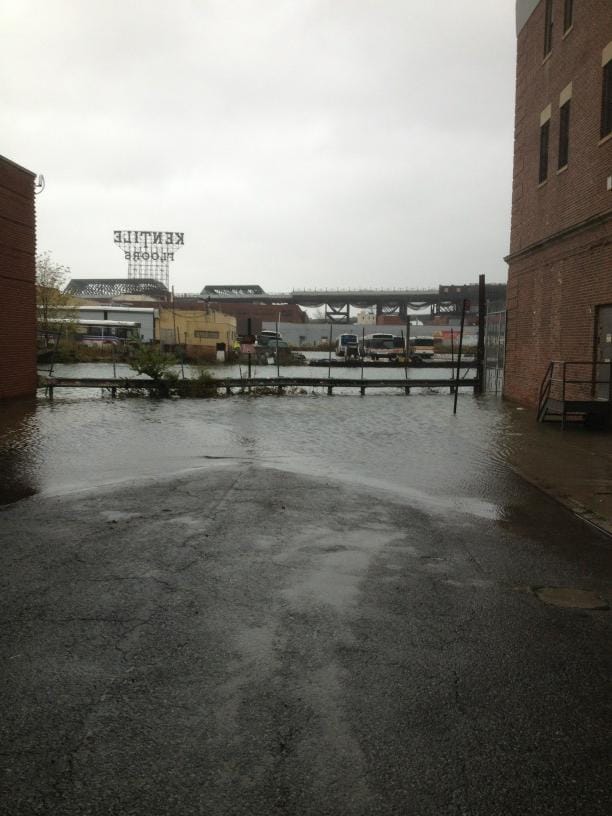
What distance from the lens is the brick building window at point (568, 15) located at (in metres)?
17.8

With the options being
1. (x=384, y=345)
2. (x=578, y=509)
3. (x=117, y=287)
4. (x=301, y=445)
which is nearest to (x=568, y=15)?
(x=301, y=445)

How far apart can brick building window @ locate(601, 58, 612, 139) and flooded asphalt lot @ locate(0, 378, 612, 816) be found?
10.4m

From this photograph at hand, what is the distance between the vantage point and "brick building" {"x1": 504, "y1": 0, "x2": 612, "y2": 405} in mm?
15836

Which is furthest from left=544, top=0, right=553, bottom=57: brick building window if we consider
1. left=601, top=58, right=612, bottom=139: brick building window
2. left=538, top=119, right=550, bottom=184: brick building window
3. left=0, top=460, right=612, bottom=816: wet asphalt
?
left=0, top=460, right=612, bottom=816: wet asphalt

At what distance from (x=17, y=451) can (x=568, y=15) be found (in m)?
16.8

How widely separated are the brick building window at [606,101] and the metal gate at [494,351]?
28.0ft

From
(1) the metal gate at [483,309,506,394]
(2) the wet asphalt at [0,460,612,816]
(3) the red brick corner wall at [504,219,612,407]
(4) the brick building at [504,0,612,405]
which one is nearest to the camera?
(2) the wet asphalt at [0,460,612,816]

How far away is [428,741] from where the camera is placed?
10.2ft

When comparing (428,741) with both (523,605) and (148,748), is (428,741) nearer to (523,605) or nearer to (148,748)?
(148,748)

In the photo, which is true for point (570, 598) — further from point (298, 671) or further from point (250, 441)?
point (250, 441)

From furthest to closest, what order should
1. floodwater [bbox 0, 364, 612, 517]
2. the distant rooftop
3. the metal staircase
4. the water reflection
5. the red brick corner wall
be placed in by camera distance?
the distant rooftop
the red brick corner wall
the metal staircase
floodwater [bbox 0, 364, 612, 517]
the water reflection

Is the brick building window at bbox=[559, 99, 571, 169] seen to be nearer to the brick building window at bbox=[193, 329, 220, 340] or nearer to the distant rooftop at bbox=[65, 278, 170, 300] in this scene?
the brick building window at bbox=[193, 329, 220, 340]

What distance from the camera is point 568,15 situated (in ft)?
59.1

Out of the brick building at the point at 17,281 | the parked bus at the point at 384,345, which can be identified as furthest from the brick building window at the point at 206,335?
the brick building at the point at 17,281
